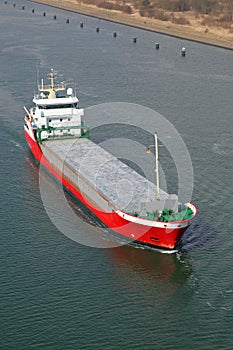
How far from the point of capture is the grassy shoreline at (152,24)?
381ft

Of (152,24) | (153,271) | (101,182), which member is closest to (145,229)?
(153,271)

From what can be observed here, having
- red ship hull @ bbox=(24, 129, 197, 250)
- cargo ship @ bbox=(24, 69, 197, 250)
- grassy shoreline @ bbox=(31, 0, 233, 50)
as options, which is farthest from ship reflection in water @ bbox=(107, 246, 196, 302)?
grassy shoreline @ bbox=(31, 0, 233, 50)

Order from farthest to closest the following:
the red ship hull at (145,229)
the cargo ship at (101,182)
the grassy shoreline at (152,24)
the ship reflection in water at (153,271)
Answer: the grassy shoreline at (152,24), the cargo ship at (101,182), the red ship hull at (145,229), the ship reflection in water at (153,271)

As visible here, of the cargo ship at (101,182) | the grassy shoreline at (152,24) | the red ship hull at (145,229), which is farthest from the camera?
the grassy shoreline at (152,24)

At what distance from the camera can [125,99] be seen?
3002 inches

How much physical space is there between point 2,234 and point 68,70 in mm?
52781

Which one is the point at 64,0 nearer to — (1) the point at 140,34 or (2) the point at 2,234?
(1) the point at 140,34

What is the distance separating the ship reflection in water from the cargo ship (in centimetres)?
94

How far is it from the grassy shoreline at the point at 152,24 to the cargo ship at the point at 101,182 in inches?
2352

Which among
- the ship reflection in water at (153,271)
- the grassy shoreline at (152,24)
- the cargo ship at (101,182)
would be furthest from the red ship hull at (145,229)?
the grassy shoreline at (152,24)

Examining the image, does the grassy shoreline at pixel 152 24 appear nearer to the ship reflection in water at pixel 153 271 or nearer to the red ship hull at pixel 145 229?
the red ship hull at pixel 145 229

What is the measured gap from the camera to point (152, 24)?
135875 millimetres

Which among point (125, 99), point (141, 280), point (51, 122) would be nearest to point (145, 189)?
point (141, 280)

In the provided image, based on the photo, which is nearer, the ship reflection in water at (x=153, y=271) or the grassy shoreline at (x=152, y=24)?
the ship reflection in water at (x=153, y=271)
